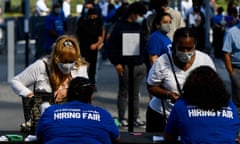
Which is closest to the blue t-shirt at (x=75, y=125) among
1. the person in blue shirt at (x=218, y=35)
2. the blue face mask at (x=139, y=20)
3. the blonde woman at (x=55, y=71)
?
the blonde woman at (x=55, y=71)

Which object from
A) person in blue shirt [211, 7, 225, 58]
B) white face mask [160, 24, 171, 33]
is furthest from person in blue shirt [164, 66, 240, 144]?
person in blue shirt [211, 7, 225, 58]

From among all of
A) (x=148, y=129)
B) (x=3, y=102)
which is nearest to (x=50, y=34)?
(x=3, y=102)

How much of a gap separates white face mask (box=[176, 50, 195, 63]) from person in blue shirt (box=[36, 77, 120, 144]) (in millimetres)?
1677

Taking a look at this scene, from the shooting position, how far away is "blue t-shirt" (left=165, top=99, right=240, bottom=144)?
6.16 metres

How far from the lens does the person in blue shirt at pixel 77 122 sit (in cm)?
602

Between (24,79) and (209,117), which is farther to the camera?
(24,79)

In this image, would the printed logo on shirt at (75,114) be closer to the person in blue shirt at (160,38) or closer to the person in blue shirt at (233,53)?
the person in blue shirt at (160,38)

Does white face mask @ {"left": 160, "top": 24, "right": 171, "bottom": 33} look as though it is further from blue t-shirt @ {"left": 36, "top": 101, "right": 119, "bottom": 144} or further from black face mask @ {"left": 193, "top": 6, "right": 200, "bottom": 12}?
black face mask @ {"left": 193, "top": 6, "right": 200, "bottom": 12}

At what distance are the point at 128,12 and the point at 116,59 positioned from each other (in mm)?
736

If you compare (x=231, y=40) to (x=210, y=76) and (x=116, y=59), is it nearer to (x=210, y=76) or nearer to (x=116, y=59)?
(x=116, y=59)

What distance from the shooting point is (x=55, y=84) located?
7871 millimetres

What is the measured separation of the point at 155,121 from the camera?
810 centimetres

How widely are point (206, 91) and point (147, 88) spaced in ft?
7.36

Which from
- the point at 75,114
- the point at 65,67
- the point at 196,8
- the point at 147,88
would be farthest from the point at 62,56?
the point at 196,8
